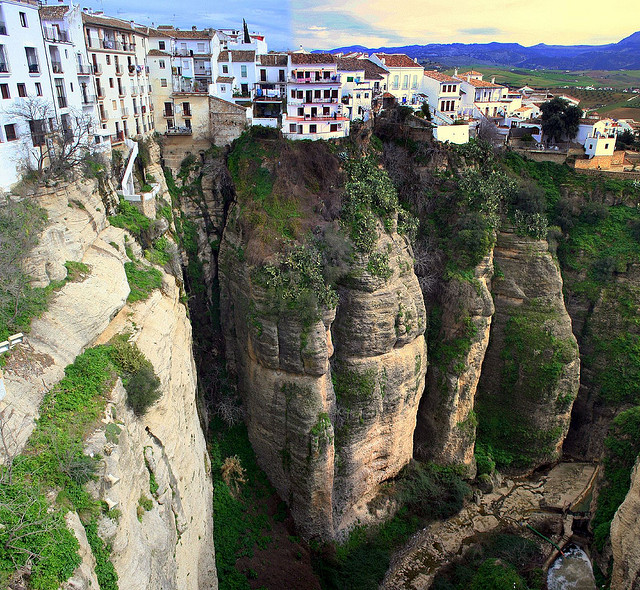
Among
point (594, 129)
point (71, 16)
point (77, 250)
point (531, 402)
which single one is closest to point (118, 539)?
point (77, 250)

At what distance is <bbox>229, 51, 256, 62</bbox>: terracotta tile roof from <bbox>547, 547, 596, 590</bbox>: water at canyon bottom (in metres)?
31.0

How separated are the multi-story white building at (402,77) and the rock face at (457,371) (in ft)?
58.8

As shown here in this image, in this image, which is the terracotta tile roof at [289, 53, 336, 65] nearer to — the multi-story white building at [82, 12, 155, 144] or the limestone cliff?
→ the multi-story white building at [82, 12, 155, 144]

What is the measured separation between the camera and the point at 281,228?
21.8 metres

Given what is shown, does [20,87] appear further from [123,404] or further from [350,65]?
[350,65]

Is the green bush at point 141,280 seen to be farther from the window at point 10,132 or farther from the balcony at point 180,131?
the balcony at point 180,131

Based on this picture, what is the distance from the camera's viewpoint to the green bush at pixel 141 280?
15814mm

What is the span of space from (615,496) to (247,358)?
1591cm

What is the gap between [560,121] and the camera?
35969mm

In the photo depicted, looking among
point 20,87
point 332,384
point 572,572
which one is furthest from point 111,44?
point 572,572

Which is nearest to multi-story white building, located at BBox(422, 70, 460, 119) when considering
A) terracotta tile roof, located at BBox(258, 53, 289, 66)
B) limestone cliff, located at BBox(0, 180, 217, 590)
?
terracotta tile roof, located at BBox(258, 53, 289, 66)

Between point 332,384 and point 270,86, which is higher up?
point 270,86

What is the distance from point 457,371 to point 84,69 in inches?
859

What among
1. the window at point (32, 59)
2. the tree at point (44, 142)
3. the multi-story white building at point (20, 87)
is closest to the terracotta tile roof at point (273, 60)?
the multi-story white building at point (20, 87)
